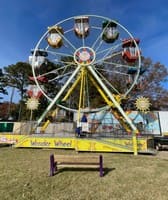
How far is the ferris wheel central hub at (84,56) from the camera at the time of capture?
20219 millimetres

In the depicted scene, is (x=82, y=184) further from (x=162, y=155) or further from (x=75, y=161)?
(x=162, y=155)

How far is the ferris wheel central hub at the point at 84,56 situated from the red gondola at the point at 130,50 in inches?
125

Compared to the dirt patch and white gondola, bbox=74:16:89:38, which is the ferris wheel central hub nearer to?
white gondola, bbox=74:16:89:38

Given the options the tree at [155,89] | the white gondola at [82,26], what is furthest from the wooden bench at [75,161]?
the tree at [155,89]

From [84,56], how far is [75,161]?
49.6ft

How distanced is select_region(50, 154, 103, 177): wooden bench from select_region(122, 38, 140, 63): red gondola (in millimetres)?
14310

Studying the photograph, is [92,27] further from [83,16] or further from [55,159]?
[55,159]

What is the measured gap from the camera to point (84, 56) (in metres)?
20.4

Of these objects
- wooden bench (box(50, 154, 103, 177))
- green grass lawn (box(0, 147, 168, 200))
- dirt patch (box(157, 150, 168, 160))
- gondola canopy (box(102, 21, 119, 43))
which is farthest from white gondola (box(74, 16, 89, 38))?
wooden bench (box(50, 154, 103, 177))

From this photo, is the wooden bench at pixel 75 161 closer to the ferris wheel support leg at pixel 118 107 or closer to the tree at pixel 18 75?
the ferris wheel support leg at pixel 118 107

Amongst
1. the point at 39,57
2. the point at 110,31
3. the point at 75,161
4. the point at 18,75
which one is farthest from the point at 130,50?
the point at 18,75

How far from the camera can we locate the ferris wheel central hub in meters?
20.2

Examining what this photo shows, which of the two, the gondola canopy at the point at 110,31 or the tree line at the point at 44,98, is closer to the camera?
the gondola canopy at the point at 110,31

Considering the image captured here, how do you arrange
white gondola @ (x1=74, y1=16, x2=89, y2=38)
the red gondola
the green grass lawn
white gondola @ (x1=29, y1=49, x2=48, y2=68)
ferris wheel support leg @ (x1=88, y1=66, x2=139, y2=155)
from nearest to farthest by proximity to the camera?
1. the green grass lawn
2. ferris wheel support leg @ (x1=88, y1=66, x2=139, y2=155)
3. the red gondola
4. white gondola @ (x1=29, y1=49, x2=48, y2=68)
5. white gondola @ (x1=74, y1=16, x2=89, y2=38)
